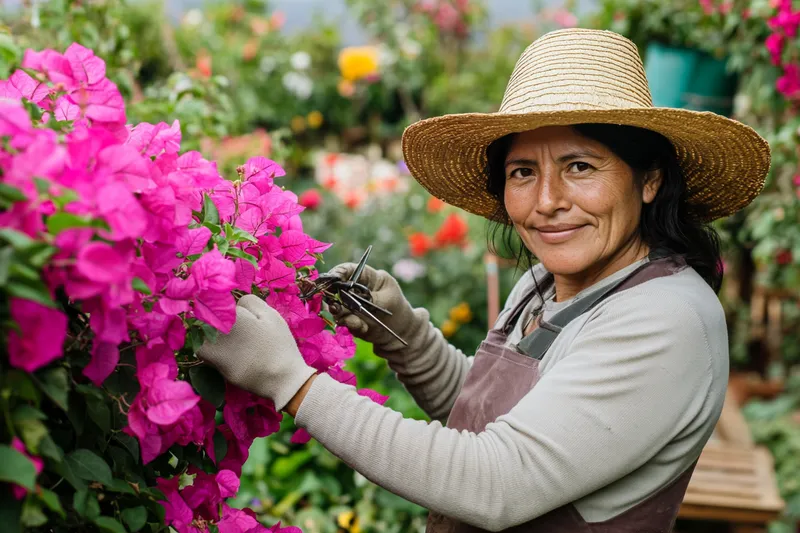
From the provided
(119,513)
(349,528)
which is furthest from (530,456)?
(349,528)

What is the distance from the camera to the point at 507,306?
185cm

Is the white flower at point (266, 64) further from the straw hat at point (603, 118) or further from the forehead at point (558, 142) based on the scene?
the forehead at point (558, 142)

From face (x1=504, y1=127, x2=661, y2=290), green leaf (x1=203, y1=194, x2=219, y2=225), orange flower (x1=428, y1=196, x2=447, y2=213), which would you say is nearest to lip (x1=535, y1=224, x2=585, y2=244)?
face (x1=504, y1=127, x2=661, y2=290)

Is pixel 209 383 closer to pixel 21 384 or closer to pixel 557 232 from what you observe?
pixel 21 384

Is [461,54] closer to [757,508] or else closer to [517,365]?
[757,508]

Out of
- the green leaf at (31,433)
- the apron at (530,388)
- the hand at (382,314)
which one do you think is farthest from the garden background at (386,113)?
the apron at (530,388)

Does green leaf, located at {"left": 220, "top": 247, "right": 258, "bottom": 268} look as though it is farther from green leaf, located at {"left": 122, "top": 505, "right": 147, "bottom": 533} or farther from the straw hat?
the straw hat

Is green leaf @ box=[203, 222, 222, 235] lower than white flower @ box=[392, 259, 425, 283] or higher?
higher

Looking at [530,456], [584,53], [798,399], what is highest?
[584,53]

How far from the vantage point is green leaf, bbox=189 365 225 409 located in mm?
1159

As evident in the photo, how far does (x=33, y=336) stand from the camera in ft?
2.59

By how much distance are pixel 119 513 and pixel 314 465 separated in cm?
178

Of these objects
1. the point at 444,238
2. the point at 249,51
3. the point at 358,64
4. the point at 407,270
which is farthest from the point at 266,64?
the point at 407,270

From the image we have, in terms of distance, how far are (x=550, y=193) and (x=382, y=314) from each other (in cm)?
42
